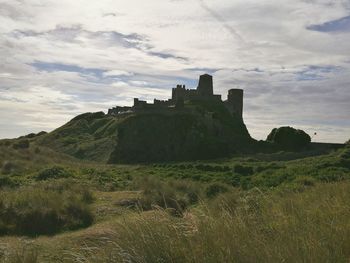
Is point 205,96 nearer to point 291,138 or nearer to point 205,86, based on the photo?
point 205,86

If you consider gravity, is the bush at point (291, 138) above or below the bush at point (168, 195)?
above

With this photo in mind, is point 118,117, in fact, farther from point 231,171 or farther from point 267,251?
point 267,251

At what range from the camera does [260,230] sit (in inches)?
225

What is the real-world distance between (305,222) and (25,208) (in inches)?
417

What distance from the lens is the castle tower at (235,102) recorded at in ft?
271

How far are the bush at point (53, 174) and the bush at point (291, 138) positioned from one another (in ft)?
144

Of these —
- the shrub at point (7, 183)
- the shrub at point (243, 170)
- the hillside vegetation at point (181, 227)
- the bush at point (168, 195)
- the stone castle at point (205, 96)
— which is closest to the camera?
the hillside vegetation at point (181, 227)

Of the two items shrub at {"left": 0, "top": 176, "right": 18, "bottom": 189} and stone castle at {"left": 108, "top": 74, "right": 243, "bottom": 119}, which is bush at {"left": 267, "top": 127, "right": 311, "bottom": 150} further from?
shrub at {"left": 0, "top": 176, "right": 18, "bottom": 189}

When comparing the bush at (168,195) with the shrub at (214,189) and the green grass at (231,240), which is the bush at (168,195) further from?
the green grass at (231,240)

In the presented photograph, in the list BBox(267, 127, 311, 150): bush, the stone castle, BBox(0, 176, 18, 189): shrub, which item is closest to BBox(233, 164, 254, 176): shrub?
BBox(0, 176, 18, 189): shrub

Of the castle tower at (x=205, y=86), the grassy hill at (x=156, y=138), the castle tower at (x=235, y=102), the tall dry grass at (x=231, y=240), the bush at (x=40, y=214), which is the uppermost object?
the castle tower at (x=205, y=86)

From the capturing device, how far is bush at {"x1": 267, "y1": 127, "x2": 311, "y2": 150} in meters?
66.5

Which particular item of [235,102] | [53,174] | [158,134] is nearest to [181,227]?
[53,174]

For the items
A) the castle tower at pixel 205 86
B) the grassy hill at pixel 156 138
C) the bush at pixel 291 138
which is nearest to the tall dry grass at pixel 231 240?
the grassy hill at pixel 156 138
